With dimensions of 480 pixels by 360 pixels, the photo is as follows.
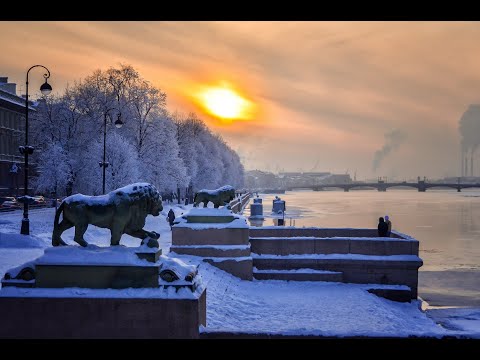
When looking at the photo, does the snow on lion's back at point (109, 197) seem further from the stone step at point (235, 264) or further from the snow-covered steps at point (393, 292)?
the snow-covered steps at point (393, 292)

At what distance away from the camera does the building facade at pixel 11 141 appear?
4997 centimetres

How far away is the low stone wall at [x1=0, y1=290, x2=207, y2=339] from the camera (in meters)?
7.21

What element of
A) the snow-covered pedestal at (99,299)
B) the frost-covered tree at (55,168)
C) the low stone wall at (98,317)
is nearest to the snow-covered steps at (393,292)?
the snow-covered pedestal at (99,299)

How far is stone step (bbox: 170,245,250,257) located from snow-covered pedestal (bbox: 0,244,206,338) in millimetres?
8435

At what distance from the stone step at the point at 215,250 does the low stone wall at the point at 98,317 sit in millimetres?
8714

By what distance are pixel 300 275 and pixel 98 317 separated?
10341mm

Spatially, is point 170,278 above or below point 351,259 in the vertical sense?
above
